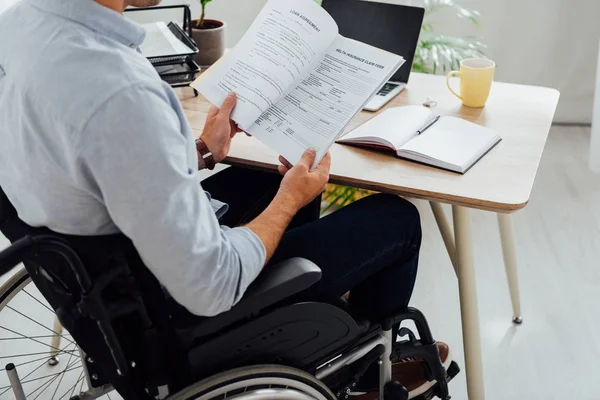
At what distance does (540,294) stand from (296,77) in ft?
3.69

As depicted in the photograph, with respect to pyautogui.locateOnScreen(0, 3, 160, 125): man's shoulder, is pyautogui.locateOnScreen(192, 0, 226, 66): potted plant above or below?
below

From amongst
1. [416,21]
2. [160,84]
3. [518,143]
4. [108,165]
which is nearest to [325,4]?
[416,21]

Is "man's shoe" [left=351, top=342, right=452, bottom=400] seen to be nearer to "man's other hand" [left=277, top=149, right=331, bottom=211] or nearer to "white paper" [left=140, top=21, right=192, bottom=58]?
"man's other hand" [left=277, top=149, right=331, bottom=211]

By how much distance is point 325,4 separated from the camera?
5.37ft

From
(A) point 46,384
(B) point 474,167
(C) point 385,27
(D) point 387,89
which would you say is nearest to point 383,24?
(C) point 385,27

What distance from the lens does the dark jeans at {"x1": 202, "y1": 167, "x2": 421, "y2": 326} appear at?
3.79 feet

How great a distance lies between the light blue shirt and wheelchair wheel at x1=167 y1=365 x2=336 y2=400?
0.49 feet

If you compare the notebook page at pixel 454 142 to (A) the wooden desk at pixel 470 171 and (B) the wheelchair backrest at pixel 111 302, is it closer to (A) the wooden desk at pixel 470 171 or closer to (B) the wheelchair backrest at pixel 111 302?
(A) the wooden desk at pixel 470 171

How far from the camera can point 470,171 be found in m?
1.24

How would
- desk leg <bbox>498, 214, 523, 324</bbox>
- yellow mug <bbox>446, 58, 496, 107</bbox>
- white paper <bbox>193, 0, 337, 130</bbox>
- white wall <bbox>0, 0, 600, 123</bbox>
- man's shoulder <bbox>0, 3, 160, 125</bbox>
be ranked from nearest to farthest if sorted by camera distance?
man's shoulder <bbox>0, 3, 160, 125</bbox>
white paper <bbox>193, 0, 337, 130</bbox>
yellow mug <bbox>446, 58, 496, 107</bbox>
desk leg <bbox>498, 214, 523, 324</bbox>
white wall <bbox>0, 0, 600, 123</bbox>

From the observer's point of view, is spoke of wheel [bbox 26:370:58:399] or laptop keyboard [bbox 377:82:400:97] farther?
spoke of wheel [bbox 26:370:58:399]

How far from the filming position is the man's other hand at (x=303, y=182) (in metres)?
1.14

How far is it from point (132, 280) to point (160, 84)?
259 mm

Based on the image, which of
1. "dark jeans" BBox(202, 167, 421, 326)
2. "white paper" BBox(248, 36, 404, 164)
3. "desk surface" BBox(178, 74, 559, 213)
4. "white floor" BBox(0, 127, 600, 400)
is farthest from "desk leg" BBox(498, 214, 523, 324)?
"white paper" BBox(248, 36, 404, 164)
